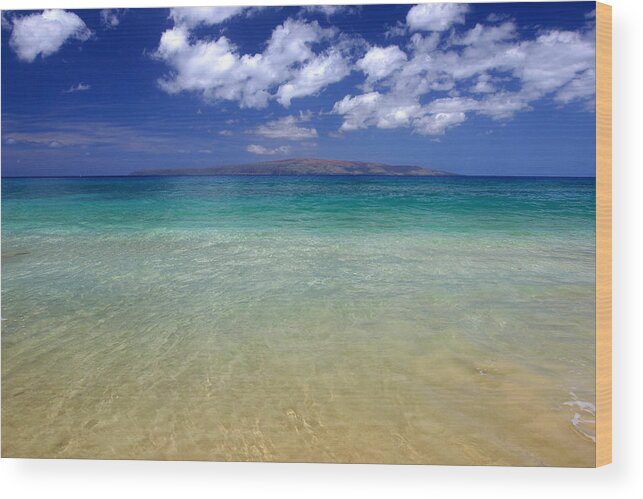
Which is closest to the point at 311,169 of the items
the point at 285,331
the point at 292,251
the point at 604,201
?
the point at 292,251

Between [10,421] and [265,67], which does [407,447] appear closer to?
[10,421]

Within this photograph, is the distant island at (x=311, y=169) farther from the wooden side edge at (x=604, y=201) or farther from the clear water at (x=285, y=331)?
the wooden side edge at (x=604, y=201)

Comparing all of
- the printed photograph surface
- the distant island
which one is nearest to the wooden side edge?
the printed photograph surface

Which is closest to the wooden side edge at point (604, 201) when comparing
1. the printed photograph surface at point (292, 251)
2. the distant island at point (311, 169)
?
the printed photograph surface at point (292, 251)

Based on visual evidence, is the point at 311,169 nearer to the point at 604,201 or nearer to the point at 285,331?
the point at 285,331

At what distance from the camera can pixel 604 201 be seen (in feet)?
7.93

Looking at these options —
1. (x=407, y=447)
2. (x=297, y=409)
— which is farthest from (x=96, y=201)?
(x=407, y=447)

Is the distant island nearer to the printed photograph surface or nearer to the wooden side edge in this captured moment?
the printed photograph surface

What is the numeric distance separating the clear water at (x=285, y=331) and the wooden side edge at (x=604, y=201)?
7cm

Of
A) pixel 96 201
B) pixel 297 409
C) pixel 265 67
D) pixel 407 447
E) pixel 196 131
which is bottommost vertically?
pixel 407 447

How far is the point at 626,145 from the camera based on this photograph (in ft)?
7.95

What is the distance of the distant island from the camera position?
350 centimetres

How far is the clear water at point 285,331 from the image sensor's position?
7.77 ft

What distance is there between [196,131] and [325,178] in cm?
110
